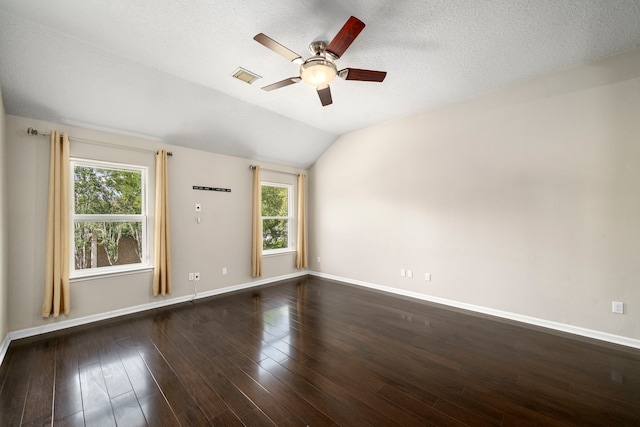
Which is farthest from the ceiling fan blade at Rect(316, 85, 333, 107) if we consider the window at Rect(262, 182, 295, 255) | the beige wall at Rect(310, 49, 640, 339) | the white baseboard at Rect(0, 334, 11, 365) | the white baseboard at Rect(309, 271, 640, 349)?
the white baseboard at Rect(0, 334, 11, 365)

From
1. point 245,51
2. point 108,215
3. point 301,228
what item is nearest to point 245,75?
point 245,51

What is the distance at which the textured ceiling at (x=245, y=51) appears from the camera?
83.7 inches

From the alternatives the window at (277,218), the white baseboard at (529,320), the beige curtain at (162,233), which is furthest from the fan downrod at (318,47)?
the white baseboard at (529,320)

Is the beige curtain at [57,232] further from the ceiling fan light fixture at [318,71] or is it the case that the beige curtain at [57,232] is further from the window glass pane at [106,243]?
the ceiling fan light fixture at [318,71]

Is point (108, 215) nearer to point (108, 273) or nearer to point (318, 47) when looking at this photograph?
point (108, 273)

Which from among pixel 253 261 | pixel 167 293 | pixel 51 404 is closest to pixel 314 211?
pixel 253 261

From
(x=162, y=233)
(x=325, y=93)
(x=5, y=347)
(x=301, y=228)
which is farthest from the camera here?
(x=301, y=228)

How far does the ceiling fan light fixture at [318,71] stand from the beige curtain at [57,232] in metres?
3.02

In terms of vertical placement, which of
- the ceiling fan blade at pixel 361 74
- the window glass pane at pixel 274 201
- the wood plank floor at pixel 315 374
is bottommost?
the wood plank floor at pixel 315 374

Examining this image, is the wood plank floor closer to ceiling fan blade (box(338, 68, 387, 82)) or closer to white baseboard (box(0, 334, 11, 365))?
white baseboard (box(0, 334, 11, 365))

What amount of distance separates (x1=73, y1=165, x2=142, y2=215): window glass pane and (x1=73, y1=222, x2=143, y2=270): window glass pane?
20 centimetres

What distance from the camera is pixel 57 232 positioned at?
3.01m

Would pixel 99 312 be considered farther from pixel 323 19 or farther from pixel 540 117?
pixel 540 117

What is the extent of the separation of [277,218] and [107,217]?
2.92m
